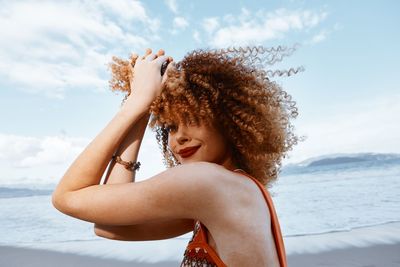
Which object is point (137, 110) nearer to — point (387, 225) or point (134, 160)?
point (134, 160)

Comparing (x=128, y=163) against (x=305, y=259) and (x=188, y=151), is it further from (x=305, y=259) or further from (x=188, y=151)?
(x=305, y=259)

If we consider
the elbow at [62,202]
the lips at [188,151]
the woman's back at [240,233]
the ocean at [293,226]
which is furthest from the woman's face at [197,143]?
the ocean at [293,226]

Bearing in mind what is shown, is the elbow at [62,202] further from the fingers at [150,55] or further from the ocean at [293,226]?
the ocean at [293,226]

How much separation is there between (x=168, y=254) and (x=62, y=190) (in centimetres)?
581

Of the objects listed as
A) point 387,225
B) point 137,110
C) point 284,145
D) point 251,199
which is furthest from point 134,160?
point 387,225

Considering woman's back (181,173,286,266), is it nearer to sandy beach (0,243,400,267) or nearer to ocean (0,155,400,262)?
sandy beach (0,243,400,267)

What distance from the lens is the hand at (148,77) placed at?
4.76ft

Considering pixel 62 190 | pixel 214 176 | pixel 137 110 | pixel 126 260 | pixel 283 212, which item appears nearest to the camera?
pixel 214 176

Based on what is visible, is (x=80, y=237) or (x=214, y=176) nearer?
(x=214, y=176)

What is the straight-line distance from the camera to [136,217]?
118 centimetres

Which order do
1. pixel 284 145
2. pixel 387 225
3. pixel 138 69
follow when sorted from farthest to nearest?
pixel 387 225 < pixel 284 145 < pixel 138 69

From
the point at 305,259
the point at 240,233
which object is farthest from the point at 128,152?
the point at 305,259

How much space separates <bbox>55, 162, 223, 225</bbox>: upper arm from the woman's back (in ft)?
0.16

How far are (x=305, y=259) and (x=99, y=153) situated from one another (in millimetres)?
5538
